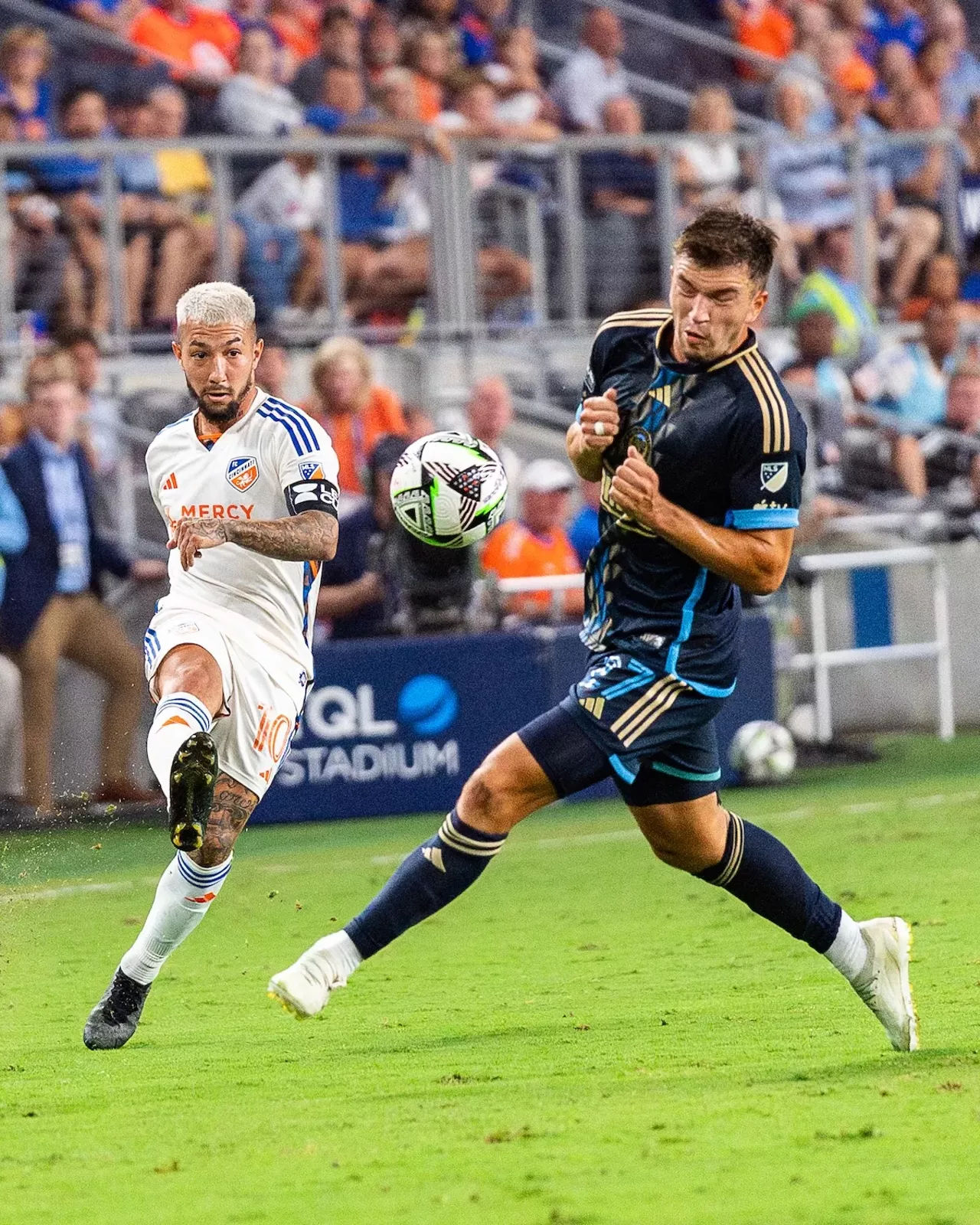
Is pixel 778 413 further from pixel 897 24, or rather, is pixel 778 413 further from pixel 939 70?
pixel 897 24

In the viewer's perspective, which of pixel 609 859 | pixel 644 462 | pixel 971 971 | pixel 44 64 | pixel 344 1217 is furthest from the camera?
pixel 44 64

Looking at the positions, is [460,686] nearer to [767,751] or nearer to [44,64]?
[767,751]

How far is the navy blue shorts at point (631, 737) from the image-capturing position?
532 cm

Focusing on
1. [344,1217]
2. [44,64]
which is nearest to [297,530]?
[344,1217]

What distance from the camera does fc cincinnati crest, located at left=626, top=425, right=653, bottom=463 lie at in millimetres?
5461

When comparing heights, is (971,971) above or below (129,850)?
above

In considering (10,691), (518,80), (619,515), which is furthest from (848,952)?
(518,80)

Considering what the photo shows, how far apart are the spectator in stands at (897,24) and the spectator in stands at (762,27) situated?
3.27 feet

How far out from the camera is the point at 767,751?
12992mm

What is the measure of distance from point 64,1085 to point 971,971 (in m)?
3.12

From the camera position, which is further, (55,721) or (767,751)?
(767,751)

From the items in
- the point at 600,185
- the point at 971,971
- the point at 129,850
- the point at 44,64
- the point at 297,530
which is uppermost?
the point at 44,64

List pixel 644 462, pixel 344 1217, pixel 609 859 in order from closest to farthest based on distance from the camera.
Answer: pixel 344 1217
pixel 644 462
pixel 609 859

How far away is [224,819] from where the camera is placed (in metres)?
6.02
